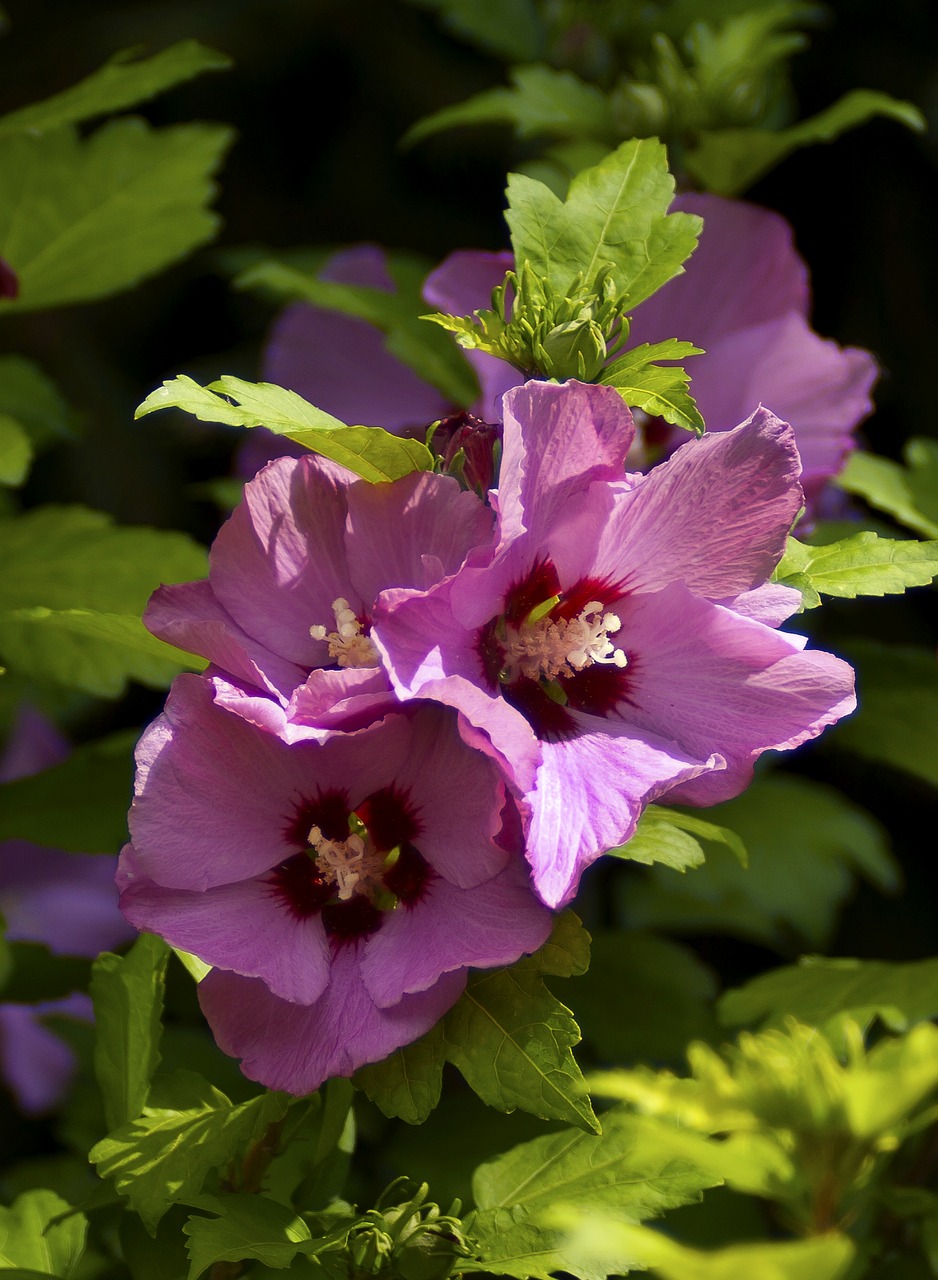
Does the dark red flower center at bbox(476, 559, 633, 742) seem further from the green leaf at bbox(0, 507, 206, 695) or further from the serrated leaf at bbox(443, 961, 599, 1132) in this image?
the green leaf at bbox(0, 507, 206, 695)

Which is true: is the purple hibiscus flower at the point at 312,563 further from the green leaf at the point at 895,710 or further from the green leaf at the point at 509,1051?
the green leaf at the point at 895,710

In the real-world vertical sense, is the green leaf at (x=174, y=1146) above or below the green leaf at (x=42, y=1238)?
above

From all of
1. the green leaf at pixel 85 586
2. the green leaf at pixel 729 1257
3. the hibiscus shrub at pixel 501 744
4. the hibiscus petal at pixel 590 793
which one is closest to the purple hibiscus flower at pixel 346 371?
the hibiscus shrub at pixel 501 744

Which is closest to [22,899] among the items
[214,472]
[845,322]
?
[214,472]

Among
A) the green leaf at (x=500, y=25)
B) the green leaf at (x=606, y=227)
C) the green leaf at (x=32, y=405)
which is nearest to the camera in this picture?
the green leaf at (x=606, y=227)

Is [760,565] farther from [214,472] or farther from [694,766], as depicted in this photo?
[214,472]

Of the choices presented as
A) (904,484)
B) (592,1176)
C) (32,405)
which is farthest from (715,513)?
(32,405)

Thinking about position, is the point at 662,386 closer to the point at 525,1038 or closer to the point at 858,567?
the point at 858,567
